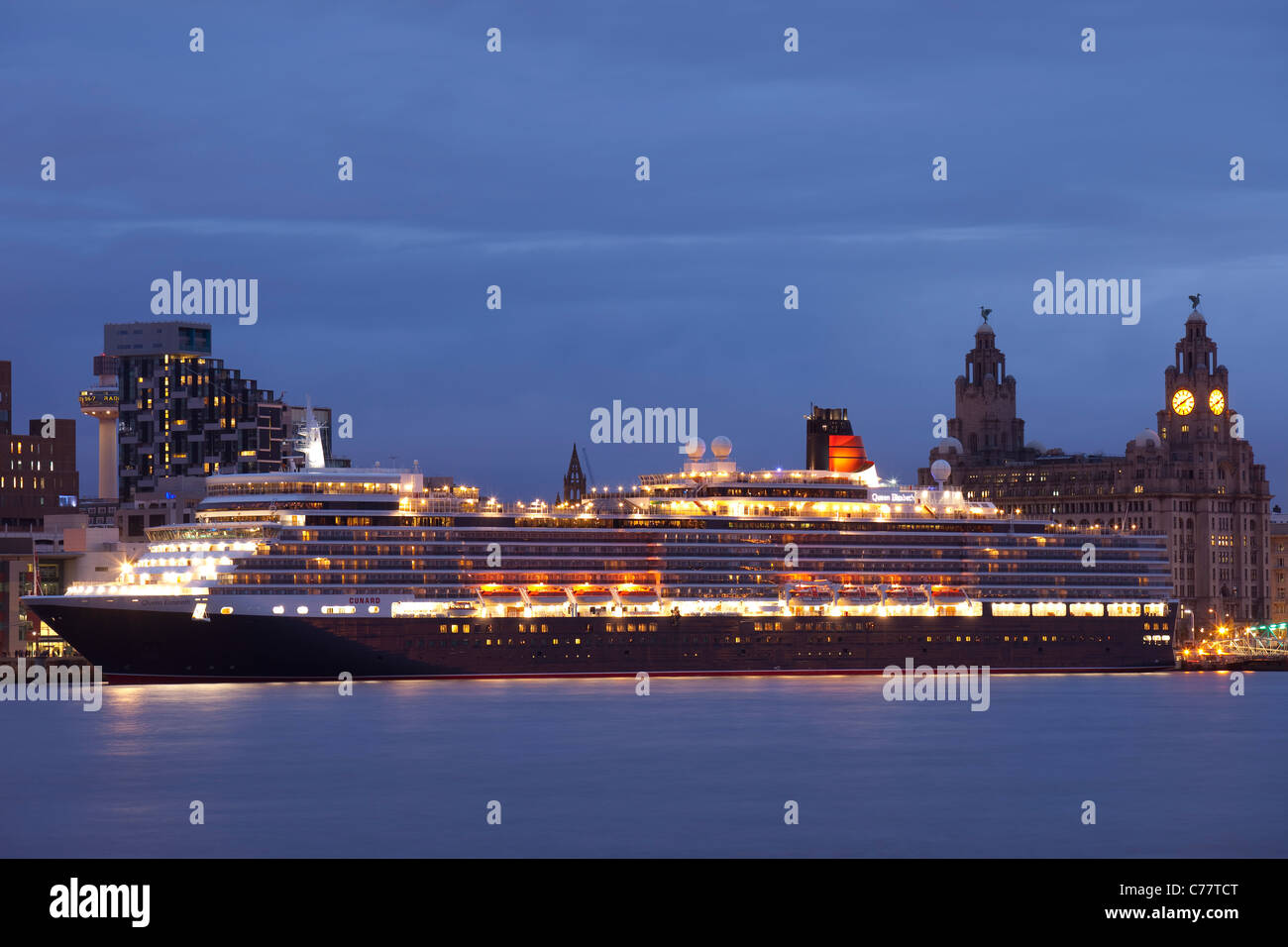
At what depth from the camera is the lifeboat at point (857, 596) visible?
110m

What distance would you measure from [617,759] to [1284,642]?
3871 inches

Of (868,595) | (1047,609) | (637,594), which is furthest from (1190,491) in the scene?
(637,594)

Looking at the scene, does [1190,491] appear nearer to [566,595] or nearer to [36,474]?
[566,595]

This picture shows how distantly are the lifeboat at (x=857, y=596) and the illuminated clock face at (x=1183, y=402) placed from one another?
70.8 meters

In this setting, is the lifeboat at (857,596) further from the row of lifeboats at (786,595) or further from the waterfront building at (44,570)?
the waterfront building at (44,570)

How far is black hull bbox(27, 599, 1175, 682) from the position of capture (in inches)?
3723

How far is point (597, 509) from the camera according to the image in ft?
354

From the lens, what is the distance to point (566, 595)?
103812 millimetres

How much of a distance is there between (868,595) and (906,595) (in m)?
2.26

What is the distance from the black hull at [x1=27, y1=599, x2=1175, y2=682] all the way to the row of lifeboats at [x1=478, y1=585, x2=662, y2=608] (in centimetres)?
116

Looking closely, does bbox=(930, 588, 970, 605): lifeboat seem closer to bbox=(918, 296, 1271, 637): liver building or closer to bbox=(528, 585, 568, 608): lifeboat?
bbox=(528, 585, 568, 608): lifeboat
